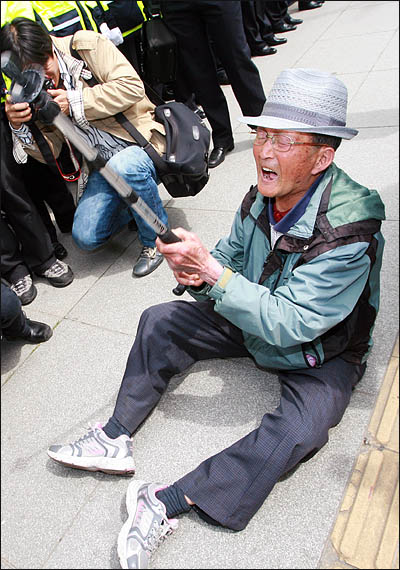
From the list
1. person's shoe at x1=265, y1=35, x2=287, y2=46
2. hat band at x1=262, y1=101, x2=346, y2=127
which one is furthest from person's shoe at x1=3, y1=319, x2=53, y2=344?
person's shoe at x1=265, y1=35, x2=287, y2=46

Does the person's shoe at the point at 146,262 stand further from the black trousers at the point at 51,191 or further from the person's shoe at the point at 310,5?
the person's shoe at the point at 310,5

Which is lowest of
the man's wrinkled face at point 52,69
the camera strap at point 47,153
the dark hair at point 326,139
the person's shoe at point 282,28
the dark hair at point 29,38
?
the person's shoe at point 282,28

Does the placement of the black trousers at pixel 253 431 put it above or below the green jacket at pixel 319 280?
below

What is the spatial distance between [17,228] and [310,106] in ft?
6.19

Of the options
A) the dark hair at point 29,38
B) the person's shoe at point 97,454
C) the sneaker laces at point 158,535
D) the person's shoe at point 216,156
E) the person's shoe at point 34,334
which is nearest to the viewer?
the sneaker laces at point 158,535

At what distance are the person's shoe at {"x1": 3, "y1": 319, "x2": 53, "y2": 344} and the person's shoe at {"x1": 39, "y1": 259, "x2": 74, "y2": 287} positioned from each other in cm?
51

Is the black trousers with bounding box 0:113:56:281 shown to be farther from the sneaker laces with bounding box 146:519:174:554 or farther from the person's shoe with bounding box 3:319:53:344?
the sneaker laces with bounding box 146:519:174:554

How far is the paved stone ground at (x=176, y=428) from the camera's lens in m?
1.38

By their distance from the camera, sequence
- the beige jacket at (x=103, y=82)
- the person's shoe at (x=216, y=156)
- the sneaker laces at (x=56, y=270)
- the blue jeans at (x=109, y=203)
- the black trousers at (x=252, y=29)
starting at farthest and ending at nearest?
the black trousers at (x=252, y=29), the person's shoe at (x=216, y=156), the sneaker laces at (x=56, y=270), the blue jeans at (x=109, y=203), the beige jacket at (x=103, y=82)

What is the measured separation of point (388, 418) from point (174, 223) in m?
1.86

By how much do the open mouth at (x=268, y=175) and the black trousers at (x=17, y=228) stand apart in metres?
1.55

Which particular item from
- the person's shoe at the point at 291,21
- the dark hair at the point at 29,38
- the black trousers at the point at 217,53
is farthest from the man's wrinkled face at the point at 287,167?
the person's shoe at the point at 291,21

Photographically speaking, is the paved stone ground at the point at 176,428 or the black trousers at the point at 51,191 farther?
the black trousers at the point at 51,191

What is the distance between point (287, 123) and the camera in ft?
4.71
